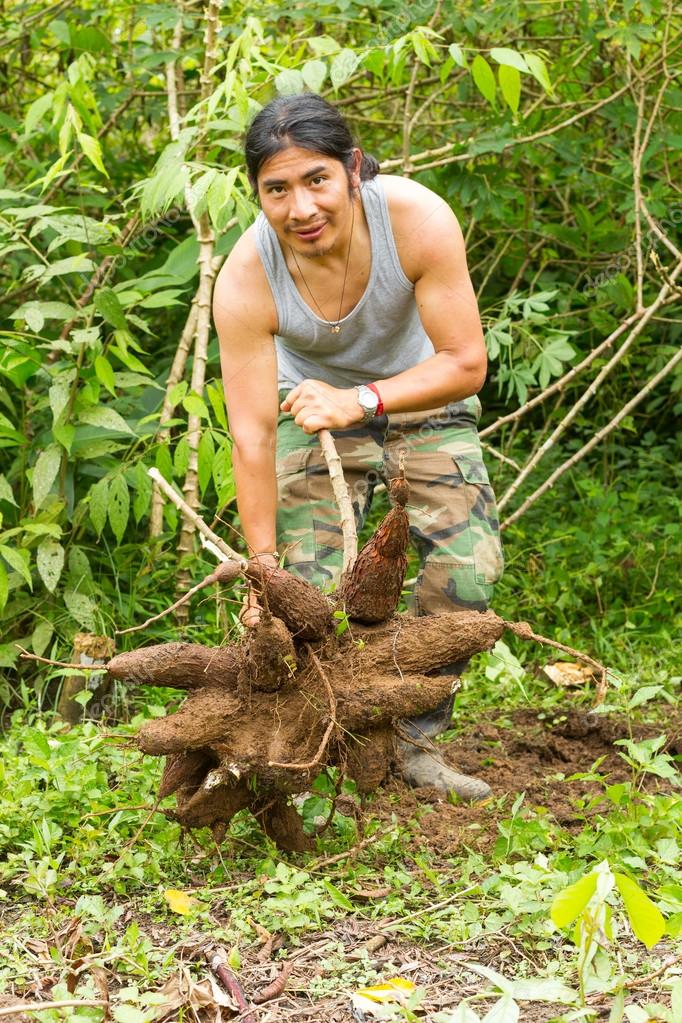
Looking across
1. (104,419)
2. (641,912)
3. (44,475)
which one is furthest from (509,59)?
(641,912)

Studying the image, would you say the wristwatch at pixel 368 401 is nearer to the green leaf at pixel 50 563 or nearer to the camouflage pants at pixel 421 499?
the camouflage pants at pixel 421 499

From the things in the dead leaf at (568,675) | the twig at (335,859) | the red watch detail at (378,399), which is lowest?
the dead leaf at (568,675)

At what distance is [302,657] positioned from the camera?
8.92ft

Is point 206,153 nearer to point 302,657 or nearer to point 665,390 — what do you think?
point 302,657

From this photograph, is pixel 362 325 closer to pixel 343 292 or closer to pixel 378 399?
pixel 343 292

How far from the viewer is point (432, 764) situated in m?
3.25

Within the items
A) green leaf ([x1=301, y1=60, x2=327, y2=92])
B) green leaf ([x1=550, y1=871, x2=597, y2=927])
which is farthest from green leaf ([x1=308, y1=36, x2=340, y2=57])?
green leaf ([x1=550, y1=871, x2=597, y2=927])

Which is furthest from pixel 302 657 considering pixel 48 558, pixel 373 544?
pixel 48 558

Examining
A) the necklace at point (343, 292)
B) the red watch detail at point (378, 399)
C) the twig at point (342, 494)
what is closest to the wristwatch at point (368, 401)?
the red watch detail at point (378, 399)

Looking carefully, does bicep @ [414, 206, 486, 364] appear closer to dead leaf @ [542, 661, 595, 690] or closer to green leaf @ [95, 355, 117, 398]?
green leaf @ [95, 355, 117, 398]

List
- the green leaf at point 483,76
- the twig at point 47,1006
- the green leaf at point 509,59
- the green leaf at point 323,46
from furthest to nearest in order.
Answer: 1. the green leaf at point 323,46
2. the green leaf at point 483,76
3. the green leaf at point 509,59
4. the twig at point 47,1006

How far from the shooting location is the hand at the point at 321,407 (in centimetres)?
269

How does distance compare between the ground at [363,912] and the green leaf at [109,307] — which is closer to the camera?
the ground at [363,912]

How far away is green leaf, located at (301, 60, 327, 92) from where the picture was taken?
A: 11.3ft
